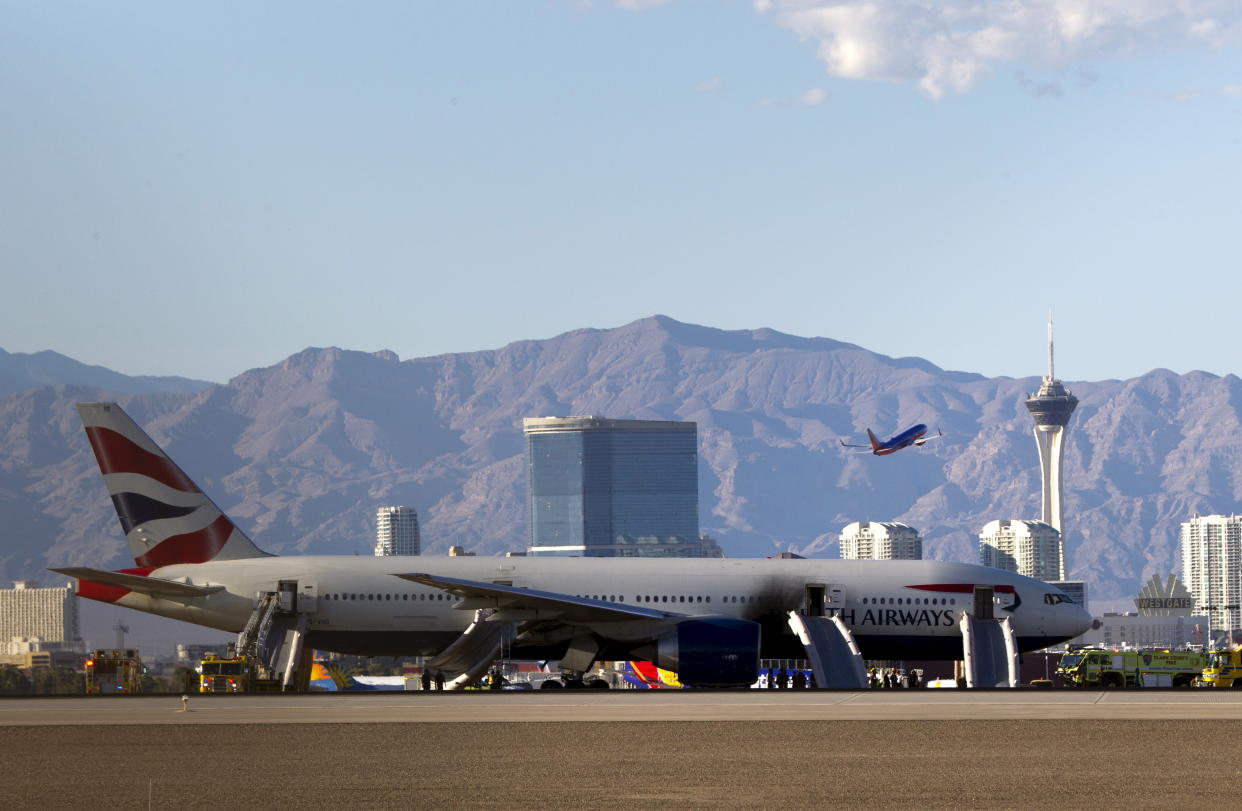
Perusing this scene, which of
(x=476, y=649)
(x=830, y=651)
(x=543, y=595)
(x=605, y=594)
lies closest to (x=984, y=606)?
(x=830, y=651)

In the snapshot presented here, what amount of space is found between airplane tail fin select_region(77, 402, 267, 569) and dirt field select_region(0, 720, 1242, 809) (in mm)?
18654

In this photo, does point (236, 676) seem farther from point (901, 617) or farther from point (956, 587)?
point (956, 587)

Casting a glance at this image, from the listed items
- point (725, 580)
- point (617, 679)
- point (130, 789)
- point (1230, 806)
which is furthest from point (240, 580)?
point (617, 679)

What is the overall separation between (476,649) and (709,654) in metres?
6.07

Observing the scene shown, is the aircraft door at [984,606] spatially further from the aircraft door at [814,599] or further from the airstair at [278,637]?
Result: the airstair at [278,637]

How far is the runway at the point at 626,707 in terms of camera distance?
33.7 m

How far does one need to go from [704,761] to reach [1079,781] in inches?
218

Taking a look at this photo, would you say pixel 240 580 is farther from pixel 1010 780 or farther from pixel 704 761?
pixel 1010 780

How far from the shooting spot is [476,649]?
1825 inches

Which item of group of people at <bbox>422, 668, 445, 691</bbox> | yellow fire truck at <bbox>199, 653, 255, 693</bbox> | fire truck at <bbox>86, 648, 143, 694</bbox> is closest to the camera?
yellow fire truck at <bbox>199, 653, 255, 693</bbox>

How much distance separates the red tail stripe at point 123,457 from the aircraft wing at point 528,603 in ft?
27.4

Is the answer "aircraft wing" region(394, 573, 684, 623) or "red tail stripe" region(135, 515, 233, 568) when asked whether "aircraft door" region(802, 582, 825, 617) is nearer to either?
"aircraft wing" region(394, 573, 684, 623)

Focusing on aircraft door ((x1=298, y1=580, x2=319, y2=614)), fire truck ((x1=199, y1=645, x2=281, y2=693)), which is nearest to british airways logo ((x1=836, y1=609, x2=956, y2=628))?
aircraft door ((x1=298, y1=580, x2=319, y2=614))

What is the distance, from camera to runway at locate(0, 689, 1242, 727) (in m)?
33.7
